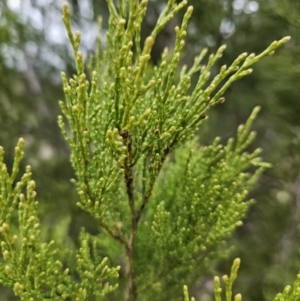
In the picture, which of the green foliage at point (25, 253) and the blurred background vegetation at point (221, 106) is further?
the blurred background vegetation at point (221, 106)

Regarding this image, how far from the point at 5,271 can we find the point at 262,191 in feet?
7.59

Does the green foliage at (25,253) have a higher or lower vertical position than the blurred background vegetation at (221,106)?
lower

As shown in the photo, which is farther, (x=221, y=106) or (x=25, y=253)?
(x=221, y=106)

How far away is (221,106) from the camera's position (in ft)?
8.52

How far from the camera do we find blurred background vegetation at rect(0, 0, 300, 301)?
1950mm

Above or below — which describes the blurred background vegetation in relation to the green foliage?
above

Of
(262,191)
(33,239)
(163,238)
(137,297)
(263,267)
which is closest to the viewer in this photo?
(33,239)

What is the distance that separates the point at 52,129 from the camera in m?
3.05

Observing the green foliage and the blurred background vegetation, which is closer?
the green foliage

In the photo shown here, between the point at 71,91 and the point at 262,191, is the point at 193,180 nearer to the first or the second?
the point at 71,91

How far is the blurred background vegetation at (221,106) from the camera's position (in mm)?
1950

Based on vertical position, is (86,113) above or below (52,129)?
below

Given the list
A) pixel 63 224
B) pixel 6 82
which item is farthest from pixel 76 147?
pixel 6 82

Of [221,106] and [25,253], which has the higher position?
[221,106]
